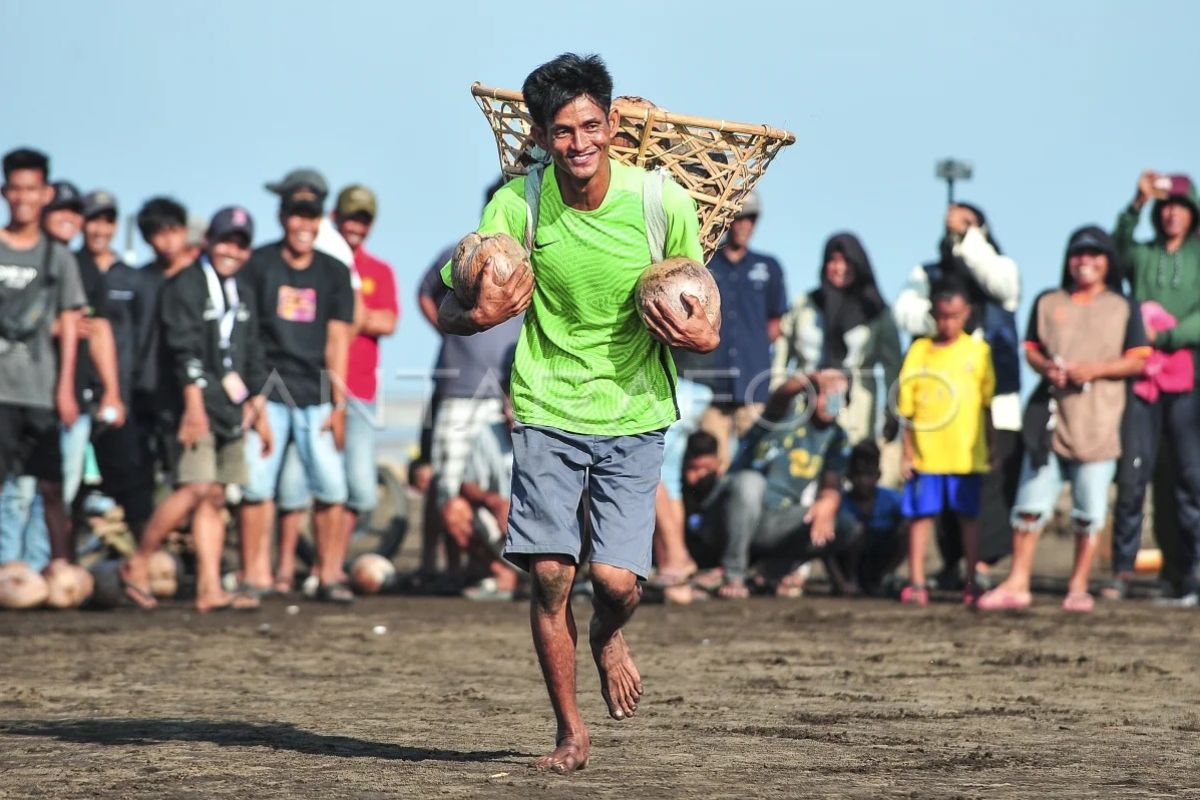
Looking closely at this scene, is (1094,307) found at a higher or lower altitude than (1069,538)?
higher

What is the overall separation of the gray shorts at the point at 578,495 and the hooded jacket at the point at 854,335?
A: 722 cm

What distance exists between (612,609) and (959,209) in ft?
25.4

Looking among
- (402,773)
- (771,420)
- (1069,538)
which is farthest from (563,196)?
(1069,538)

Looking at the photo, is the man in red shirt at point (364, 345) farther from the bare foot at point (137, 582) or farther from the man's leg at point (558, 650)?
the man's leg at point (558, 650)

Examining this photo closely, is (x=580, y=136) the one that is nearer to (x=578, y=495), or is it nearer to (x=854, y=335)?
(x=578, y=495)

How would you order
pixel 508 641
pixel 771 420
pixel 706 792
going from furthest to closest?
pixel 771 420
pixel 508 641
pixel 706 792

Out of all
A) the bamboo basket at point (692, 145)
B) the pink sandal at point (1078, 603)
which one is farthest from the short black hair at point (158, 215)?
the bamboo basket at point (692, 145)

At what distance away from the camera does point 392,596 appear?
1389 centimetres

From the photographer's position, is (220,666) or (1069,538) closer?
(220,666)

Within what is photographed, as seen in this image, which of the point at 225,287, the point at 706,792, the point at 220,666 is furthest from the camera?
the point at 225,287

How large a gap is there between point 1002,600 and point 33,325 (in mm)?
6187

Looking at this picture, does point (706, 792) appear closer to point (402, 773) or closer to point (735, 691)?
point (402, 773)

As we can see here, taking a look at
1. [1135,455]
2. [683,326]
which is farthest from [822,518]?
[683,326]

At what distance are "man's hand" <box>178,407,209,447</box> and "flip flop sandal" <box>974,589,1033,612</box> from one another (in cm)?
495
